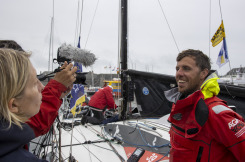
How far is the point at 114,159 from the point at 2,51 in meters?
1.72

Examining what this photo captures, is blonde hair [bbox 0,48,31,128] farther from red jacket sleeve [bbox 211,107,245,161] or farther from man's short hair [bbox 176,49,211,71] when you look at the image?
man's short hair [bbox 176,49,211,71]

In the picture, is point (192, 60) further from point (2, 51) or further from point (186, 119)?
point (2, 51)

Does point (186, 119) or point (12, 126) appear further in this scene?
point (186, 119)

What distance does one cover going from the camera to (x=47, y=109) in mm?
938

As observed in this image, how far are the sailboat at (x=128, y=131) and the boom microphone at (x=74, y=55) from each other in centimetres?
66

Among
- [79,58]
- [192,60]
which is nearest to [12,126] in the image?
[79,58]

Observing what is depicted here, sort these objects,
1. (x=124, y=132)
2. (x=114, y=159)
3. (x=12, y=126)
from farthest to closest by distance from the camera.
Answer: (x=124, y=132)
(x=114, y=159)
(x=12, y=126)

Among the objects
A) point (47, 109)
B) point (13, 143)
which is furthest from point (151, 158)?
point (13, 143)

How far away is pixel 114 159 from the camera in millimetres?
1845

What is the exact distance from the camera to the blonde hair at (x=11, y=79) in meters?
0.53

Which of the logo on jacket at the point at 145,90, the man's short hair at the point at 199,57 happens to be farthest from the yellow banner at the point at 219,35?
the man's short hair at the point at 199,57

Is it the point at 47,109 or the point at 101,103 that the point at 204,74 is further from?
the point at 101,103

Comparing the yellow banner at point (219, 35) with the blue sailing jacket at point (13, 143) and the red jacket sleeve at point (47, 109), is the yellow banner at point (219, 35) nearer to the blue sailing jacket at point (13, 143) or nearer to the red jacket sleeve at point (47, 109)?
the red jacket sleeve at point (47, 109)

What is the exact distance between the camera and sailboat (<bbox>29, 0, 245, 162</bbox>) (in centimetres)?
178
